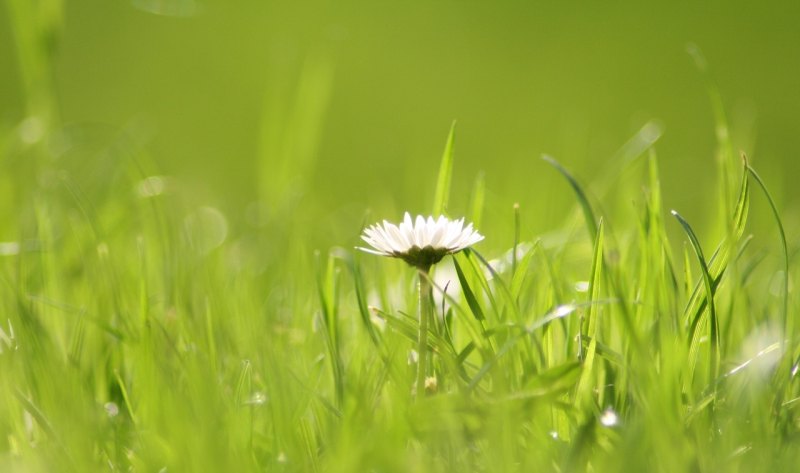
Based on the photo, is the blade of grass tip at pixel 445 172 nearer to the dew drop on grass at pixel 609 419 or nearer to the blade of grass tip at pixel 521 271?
the blade of grass tip at pixel 521 271

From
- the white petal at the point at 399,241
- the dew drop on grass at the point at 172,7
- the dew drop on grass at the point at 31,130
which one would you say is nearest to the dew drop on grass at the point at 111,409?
the white petal at the point at 399,241

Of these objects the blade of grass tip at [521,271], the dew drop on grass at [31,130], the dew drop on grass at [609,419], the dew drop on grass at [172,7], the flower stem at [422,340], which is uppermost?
the dew drop on grass at [172,7]

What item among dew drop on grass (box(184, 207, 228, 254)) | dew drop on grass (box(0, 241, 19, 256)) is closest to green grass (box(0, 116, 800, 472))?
dew drop on grass (box(0, 241, 19, 256))

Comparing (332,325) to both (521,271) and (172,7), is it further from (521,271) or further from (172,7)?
(172,7)

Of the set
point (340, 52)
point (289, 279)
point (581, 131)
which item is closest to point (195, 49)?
point (340, 52)

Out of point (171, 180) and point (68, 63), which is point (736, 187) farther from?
point (68, 63)

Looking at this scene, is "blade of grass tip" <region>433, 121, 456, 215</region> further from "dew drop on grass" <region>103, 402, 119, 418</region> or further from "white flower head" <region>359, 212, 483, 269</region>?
"dew drop on grass" <region>103, 402, 119, 418</region>

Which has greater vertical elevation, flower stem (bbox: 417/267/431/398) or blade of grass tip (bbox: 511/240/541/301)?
blade of grass tip (bbox: 511/240/541/301)

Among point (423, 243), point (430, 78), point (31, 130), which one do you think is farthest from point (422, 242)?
point (430, 78)
